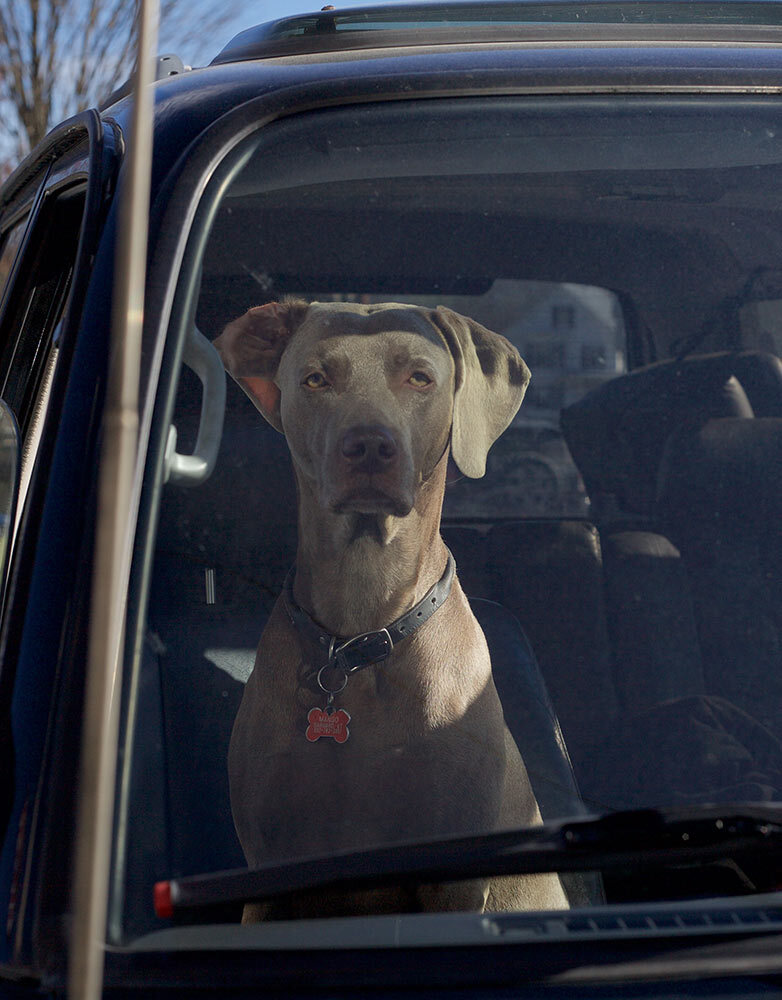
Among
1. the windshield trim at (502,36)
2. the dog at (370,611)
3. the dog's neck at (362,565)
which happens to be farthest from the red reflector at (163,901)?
the windshield trim at (502,36)

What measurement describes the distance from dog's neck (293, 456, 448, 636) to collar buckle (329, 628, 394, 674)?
15 millimetres

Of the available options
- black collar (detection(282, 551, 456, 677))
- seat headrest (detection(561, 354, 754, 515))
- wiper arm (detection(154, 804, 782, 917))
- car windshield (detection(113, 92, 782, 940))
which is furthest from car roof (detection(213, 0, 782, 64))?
wiper arm (detection(154, 804, 782, 917))

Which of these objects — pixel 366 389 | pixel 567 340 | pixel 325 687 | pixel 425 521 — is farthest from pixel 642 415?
pixel 325 687

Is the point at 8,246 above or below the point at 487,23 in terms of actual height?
below

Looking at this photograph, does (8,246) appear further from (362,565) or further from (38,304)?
(362,565)

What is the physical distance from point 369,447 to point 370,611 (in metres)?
0.25

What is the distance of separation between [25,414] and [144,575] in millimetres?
727

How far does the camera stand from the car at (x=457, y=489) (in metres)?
0.97

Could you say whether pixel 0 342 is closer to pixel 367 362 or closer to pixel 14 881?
pixel 367 362

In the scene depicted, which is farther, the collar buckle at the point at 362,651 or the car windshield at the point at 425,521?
the collar buckle at the point at 362,651

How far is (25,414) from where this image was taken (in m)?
1.71

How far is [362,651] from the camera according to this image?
4.61 feet

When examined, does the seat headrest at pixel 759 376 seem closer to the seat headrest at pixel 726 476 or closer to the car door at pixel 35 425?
the seat headrest at pixel 726 476

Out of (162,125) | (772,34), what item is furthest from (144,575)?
(772,34)
